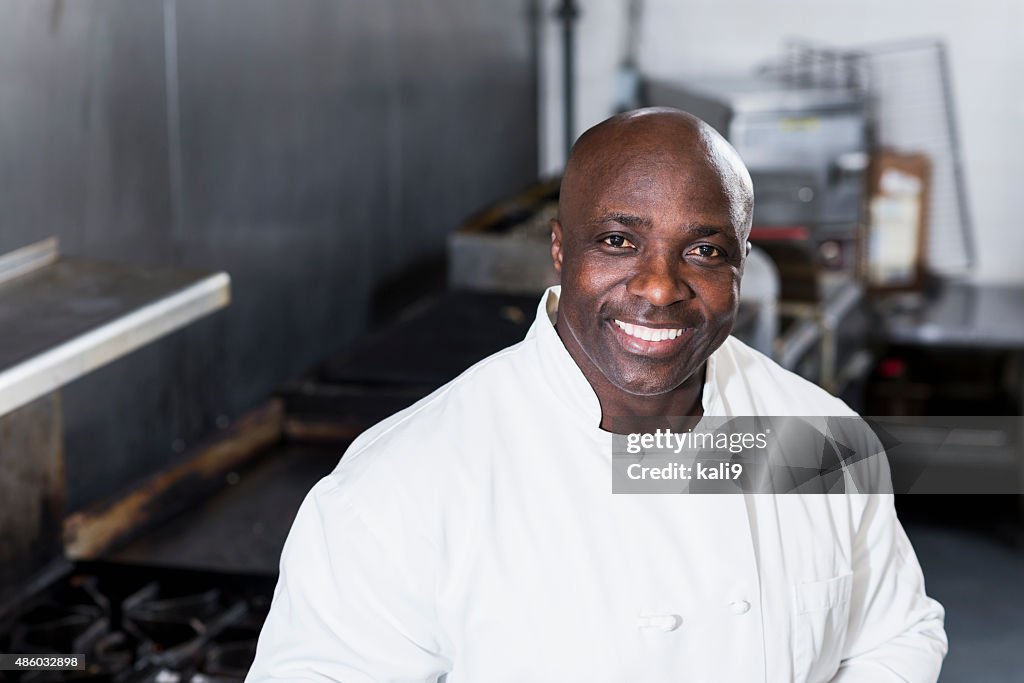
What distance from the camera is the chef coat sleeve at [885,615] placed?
1.24m

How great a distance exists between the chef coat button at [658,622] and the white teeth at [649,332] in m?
0.26

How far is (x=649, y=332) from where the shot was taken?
112 centimetres

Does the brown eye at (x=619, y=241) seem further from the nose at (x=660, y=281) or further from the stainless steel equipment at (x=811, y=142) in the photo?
the stainless steel equipment at (x=811, y=142)

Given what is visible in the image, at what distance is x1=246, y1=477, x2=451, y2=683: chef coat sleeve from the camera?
1.08 metres

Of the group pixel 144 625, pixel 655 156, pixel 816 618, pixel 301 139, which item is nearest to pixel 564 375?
pixel 655 156

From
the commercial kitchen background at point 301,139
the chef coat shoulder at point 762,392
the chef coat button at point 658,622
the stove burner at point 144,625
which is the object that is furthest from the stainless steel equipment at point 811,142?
the chef coat button at point 658,622

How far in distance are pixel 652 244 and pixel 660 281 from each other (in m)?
0.03

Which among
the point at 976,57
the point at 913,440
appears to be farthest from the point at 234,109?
the point at 976,57

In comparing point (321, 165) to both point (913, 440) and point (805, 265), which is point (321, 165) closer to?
point (805, 265)

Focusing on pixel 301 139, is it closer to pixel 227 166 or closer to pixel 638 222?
pixel 227 166

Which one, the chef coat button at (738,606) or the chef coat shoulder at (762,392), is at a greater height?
the chef coat shoulder at (762,392)

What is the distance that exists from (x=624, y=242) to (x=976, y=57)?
373cm

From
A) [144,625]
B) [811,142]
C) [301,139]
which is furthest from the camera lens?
[811,142]

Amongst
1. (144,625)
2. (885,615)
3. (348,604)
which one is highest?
(348,604)
